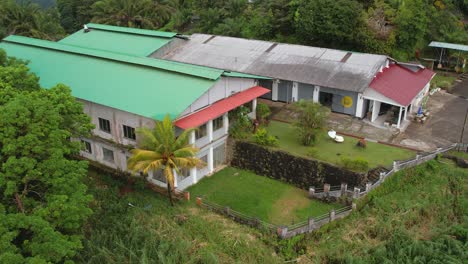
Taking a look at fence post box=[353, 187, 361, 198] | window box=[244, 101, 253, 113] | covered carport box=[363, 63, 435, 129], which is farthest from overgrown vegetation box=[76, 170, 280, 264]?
covered carport box=[363, 63, 435, 129]

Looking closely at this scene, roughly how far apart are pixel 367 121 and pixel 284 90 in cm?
804

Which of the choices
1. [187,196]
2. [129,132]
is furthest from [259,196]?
[129,132]

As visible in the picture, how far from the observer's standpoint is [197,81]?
1125 inches

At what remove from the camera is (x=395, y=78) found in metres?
36.1

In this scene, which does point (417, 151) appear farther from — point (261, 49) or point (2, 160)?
point (2, 160)

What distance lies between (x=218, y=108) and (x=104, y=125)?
8336 mm

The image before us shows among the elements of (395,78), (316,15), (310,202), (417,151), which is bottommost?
(310,202)

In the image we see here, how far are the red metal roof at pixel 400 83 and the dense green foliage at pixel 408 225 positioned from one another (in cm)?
697

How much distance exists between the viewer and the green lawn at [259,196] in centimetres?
2609

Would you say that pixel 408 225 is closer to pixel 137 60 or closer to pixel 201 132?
pixel 201 132

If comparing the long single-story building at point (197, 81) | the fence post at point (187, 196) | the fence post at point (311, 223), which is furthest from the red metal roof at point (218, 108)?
the fence post at point (311, 223)

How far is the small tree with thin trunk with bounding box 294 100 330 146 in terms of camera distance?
29406 millimetres

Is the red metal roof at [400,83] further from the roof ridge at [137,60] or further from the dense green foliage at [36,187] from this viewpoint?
the dense green foliage at [36,187]

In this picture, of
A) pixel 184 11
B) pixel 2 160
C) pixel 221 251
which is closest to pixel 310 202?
pixel 221 251
